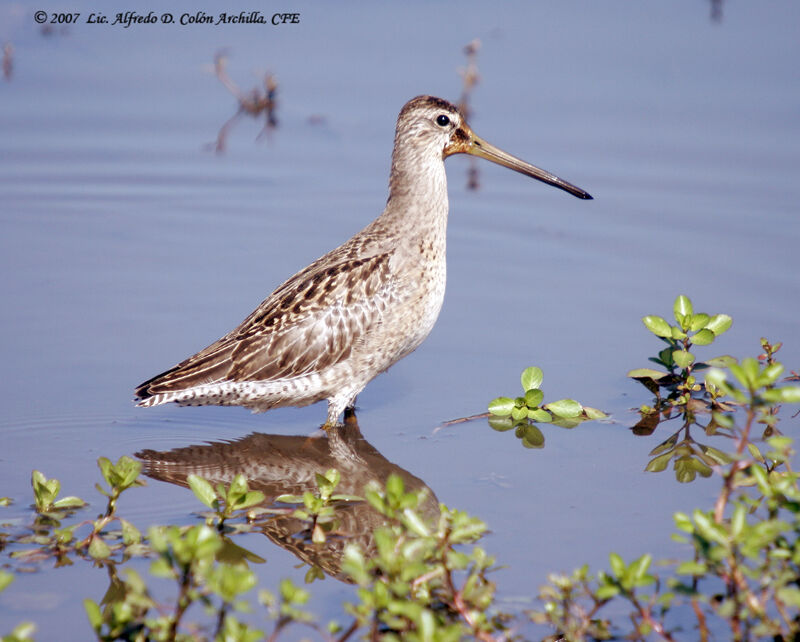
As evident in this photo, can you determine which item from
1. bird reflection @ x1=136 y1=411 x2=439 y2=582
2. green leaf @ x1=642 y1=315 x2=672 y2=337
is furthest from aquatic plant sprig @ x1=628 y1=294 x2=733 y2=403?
bird reflection @ x1=136 y1=411 x2=439 y2=582

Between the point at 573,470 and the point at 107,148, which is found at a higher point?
the point at 107,148

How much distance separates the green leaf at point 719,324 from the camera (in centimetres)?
548

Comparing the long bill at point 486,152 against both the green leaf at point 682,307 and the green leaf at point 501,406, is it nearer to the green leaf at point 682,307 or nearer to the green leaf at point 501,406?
the green leaf at point 682,307

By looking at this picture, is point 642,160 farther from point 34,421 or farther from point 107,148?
point 34,421

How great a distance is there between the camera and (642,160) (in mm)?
8453

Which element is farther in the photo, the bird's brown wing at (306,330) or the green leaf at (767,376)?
the bird's brown wing at (306,330)

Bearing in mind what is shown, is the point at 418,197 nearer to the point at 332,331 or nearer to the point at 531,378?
the point at 332,331

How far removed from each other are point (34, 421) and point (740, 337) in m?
3.60

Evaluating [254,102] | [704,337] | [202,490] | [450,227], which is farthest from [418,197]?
[254,102]

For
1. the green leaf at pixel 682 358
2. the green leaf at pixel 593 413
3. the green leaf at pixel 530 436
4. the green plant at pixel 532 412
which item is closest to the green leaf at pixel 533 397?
the green plant at pixel 532 412

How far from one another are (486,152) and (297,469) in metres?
2.06

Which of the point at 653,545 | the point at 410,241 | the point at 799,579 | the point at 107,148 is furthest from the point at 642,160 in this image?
the point at 799,579

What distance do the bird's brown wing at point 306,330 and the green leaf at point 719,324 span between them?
4.96 ft

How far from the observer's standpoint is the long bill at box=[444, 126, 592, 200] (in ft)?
20.2
